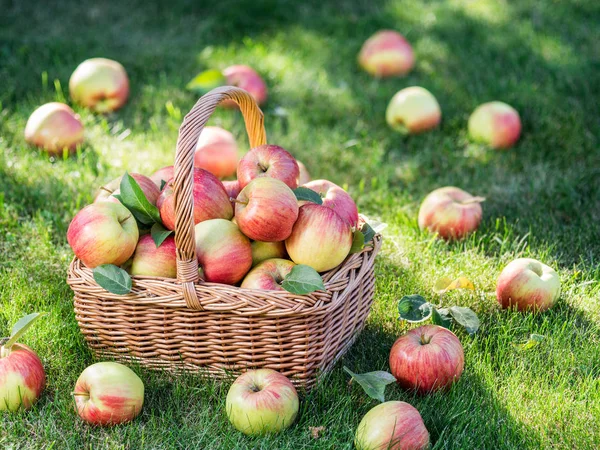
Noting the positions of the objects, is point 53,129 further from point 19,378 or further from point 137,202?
point 19,378

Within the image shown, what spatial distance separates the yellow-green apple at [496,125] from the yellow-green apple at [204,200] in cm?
203

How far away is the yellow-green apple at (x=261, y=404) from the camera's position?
6.73ft

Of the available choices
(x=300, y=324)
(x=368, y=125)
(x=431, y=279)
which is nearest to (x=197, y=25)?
(x=368, y=125)

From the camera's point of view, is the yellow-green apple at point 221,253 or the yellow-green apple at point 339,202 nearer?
the yellow-green apple at point 221,253

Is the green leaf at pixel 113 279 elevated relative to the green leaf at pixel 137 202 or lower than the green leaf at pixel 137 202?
lower

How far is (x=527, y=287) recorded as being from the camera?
2.67 meters

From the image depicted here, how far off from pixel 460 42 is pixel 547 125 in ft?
4.18

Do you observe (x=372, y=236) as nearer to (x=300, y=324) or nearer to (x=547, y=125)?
(x=300, y=324)

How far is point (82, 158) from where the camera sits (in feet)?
12.1

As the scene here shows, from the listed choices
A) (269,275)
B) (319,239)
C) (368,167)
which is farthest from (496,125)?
(269,275)

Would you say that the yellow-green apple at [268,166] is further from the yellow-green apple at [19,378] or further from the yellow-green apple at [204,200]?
the yellow-green apple at [19,378]

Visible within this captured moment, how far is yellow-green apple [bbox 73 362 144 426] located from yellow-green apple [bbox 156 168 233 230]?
49 centimetres

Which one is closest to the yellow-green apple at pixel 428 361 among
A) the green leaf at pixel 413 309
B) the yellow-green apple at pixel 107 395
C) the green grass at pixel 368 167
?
the green grass at pixel 368 167

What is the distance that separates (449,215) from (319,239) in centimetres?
106
